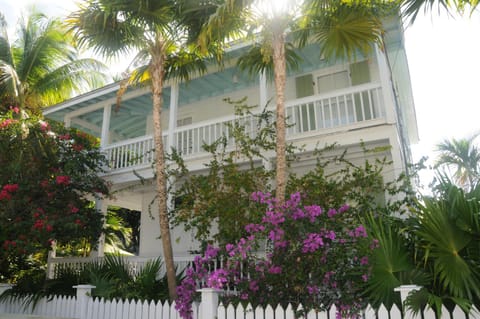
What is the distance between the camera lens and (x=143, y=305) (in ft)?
19.6

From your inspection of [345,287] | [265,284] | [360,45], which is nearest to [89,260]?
[265,284]

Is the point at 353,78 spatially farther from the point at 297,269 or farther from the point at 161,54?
the point at 297,269

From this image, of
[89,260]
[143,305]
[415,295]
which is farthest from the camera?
[89,260]

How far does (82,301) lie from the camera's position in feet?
21.7

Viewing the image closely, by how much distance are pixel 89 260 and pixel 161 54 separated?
246 inches

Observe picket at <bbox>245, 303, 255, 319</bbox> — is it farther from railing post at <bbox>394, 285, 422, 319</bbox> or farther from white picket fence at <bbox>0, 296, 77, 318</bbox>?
white picket fence at <bbox>0, 296, 77, 318</bbox>

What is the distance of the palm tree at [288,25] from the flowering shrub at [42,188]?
5.68 m

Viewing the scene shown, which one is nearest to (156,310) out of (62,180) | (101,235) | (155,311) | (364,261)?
(155,311)

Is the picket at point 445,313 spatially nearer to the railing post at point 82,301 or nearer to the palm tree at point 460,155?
the railing post at point 82,301

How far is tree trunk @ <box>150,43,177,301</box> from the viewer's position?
6.76m

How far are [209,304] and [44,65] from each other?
45.7 ft

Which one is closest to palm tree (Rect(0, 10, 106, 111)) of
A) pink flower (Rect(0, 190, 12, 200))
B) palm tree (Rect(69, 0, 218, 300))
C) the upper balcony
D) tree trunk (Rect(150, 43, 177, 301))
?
the upper balcony

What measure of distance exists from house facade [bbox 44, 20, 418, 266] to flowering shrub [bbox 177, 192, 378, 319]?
2.12 metres

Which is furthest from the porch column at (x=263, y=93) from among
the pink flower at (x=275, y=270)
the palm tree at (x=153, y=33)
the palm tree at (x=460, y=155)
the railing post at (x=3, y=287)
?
the palm tree at (x=460, y=155)
